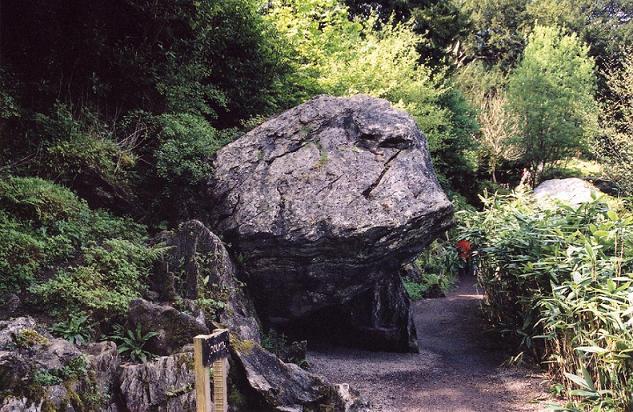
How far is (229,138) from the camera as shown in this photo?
7.52 meters

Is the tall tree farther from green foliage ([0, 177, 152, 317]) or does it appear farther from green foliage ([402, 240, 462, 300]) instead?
green foliage ([0, 177, 152, 317])

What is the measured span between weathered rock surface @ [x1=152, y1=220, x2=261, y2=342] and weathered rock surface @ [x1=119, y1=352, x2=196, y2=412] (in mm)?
1048

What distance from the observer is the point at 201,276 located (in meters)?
5.36

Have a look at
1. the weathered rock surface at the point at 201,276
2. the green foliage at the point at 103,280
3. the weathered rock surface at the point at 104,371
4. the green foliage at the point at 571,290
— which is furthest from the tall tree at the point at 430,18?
the weathered rock surface at the point at 104,371

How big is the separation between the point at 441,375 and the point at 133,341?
13.5 ft

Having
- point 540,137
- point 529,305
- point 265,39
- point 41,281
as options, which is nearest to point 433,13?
point 540,137

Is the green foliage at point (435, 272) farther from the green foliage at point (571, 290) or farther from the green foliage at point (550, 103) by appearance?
the green foliage at point (550, 103)

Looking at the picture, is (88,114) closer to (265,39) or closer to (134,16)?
(134,16)

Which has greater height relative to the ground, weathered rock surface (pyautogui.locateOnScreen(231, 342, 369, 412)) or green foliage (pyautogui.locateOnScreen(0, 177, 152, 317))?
green foliage (pyautogui.locateOnScreen(0, 177, 152, 317))

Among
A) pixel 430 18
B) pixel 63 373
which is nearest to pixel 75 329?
pixel 63 373

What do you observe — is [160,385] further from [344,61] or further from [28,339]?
[344,61]

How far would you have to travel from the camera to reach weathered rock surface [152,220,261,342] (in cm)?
519

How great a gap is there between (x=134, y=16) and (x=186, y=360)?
5312 millimetres

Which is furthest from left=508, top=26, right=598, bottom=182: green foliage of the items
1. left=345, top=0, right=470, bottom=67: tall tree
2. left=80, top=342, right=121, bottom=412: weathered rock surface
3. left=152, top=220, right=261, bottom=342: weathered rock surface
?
left=80, top=342, right=121, bottom=412: weathered rock surface
